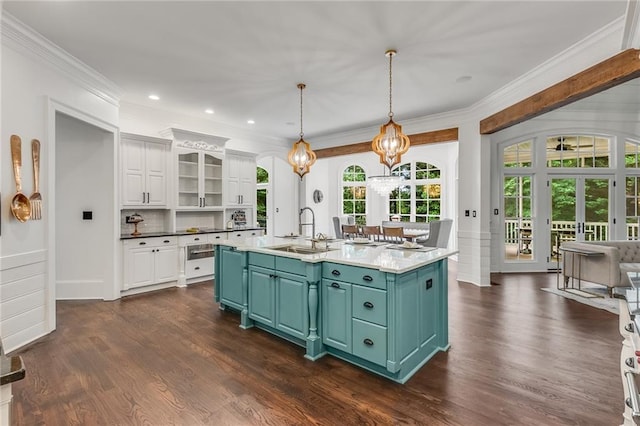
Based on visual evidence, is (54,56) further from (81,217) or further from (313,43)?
(313,43)

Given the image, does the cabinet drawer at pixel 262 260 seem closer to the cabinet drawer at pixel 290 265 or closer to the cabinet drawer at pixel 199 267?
the cabinet drawer at pixel 290 265

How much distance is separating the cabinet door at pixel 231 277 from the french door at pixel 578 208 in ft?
20.7

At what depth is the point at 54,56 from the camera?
3377 mm

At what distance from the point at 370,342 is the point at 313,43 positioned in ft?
9.64

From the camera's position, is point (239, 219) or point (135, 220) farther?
point (239, 219)

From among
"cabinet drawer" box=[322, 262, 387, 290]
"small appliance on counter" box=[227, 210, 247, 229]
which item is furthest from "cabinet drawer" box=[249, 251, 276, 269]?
"small appliance on counter" box=[227, 210, 247, 229]

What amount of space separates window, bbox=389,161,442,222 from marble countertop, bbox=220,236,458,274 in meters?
5.82

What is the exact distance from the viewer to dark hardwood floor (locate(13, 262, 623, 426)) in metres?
2.05

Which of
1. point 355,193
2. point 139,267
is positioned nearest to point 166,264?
point 139,267

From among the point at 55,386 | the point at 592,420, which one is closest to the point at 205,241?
the point at 55,386

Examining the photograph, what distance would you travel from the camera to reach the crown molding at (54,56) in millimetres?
2881

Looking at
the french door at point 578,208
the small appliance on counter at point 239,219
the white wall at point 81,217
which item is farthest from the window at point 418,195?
the white wall at point 81,217

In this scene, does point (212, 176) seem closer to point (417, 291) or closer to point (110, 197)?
point (110, 197)

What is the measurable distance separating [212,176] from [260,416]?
15.7 ft
